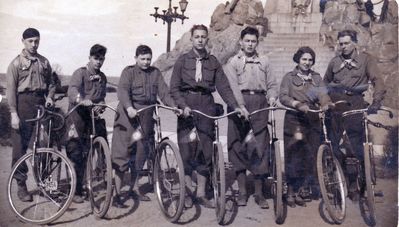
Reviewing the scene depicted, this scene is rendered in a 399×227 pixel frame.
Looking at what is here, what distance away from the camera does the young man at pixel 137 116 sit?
4535mm

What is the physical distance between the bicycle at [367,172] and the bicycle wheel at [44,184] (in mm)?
2754

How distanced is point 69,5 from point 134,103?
127 centimetres

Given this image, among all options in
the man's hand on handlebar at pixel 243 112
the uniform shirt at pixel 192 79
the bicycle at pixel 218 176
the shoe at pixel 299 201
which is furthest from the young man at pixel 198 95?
the shoe at pixel 299 201

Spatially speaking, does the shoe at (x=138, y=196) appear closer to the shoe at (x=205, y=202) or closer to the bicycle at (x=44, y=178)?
the shoe at (x=205, y=202)

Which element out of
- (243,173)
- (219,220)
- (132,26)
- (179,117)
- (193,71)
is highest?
(132,26)

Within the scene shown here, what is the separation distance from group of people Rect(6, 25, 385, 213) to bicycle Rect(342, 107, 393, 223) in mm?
108

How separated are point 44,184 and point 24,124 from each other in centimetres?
66

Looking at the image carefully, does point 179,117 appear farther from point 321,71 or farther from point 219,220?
point 321,71

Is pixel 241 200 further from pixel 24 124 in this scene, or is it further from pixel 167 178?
pixel 24 124

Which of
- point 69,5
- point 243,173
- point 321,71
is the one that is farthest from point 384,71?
point 69,5

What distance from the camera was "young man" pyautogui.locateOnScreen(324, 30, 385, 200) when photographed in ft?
15.1

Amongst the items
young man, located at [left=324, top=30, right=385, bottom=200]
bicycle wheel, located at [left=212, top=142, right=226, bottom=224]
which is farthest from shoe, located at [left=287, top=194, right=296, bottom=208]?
bicycle wheel, located at [left=212, top=142, right=226, bottom=224]

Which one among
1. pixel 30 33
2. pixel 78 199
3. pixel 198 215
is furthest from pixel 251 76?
pixel 30 33

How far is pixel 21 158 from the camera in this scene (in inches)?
162
